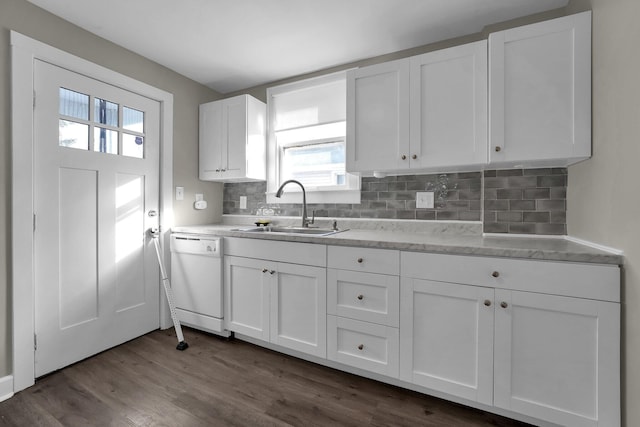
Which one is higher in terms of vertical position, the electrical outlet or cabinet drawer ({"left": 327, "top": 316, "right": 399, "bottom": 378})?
the electrical outlet

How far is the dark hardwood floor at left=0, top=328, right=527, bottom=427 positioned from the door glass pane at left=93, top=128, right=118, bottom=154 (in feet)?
5.04

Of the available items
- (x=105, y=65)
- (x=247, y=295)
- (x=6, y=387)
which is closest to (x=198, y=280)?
(x=247, y=295)

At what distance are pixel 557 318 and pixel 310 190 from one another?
6.27ft

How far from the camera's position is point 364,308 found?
1735 millimetres

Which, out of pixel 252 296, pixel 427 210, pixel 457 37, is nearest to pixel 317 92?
pixel 457 37

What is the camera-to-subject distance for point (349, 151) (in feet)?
6.77

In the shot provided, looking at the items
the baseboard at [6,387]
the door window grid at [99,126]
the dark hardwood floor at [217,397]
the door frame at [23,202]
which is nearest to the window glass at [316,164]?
the door window grid at [99,126]

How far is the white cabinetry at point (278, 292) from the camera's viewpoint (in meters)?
1.88

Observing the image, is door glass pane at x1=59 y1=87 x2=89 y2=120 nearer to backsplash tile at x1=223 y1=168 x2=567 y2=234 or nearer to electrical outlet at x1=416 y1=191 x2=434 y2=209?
backsplash tile at x1=223 y1=168 x2=567 y2=234

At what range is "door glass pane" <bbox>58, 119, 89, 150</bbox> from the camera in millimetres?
1894

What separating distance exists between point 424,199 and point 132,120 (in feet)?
8.03

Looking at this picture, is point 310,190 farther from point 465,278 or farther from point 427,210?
point 465,278

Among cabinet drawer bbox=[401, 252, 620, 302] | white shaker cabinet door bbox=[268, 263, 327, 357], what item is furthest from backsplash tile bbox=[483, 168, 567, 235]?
white shaker cabinet door bbox=[268, 263, 327, 357]

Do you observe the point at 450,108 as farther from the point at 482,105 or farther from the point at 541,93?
the point at 541,93
